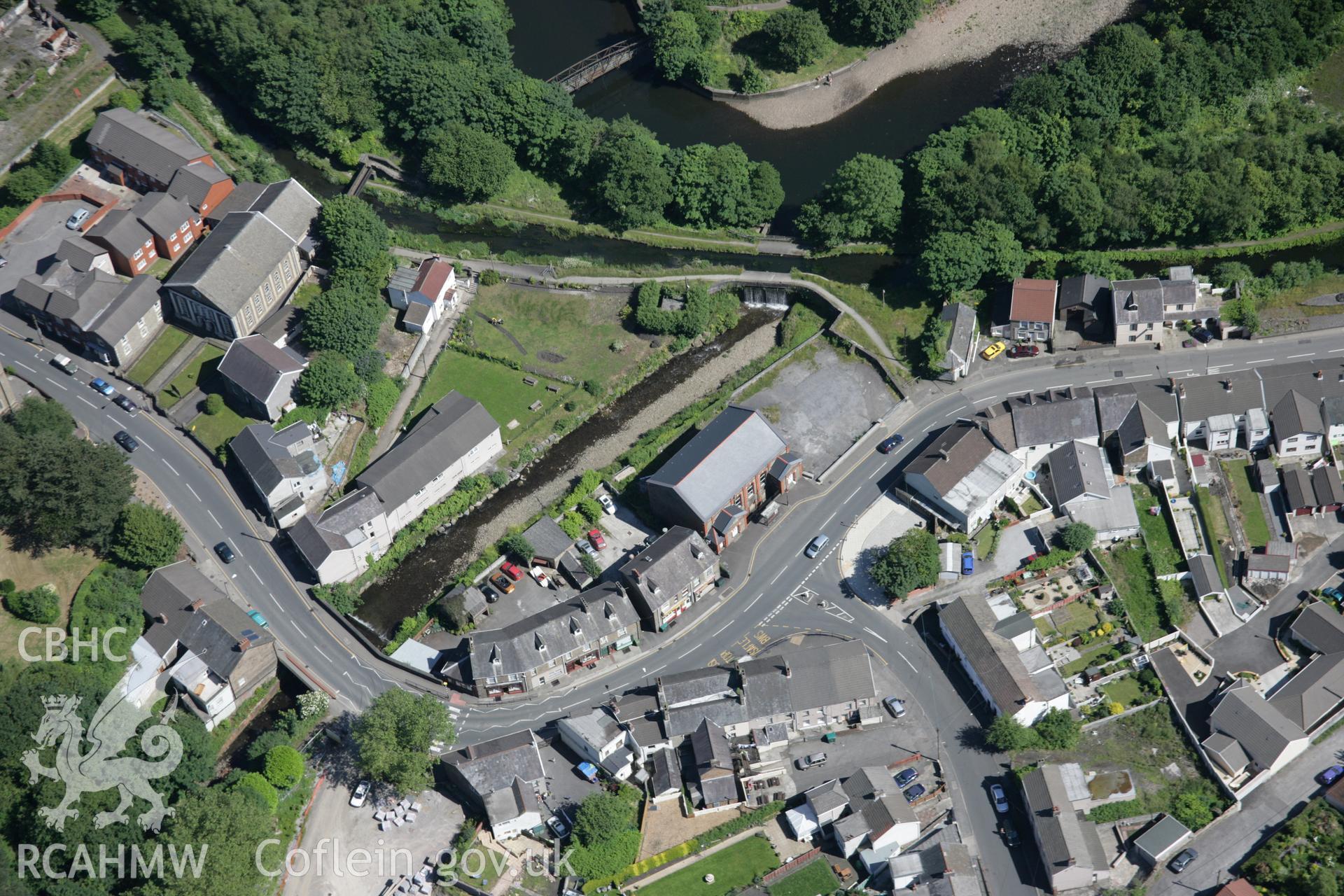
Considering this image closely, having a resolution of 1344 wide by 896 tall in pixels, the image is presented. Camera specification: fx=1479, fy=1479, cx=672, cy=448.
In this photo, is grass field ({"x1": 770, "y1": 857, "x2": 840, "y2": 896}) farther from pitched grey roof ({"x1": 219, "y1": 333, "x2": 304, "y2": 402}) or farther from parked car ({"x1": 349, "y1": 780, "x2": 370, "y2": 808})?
pitched grey roof ({"x1": 219, "y1": 333, "x2": 304, "y2": 402})

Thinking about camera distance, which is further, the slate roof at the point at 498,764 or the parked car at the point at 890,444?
the parked car at the point at 890,444

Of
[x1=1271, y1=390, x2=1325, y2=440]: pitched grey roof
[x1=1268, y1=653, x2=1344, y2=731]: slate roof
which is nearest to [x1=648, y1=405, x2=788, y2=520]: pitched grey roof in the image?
[x1=1271, y1=390, x2=1325, y2=440]: pitched grey roof

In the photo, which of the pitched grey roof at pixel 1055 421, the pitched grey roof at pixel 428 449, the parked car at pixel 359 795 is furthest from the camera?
the pitched grey roof at pixel 1055 421

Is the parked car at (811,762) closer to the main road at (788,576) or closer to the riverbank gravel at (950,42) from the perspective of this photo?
the main road at (788,576)

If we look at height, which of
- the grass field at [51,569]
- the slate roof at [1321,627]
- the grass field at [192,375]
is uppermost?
the grass field at [192,375]

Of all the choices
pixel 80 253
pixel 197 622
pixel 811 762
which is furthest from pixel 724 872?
pixel 80 253

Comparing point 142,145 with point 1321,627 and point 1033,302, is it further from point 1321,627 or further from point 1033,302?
point 1321,627

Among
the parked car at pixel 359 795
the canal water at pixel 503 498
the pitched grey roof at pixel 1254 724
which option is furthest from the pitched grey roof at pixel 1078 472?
the parked car at pixel 359 795

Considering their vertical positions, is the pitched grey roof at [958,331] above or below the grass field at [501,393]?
above
